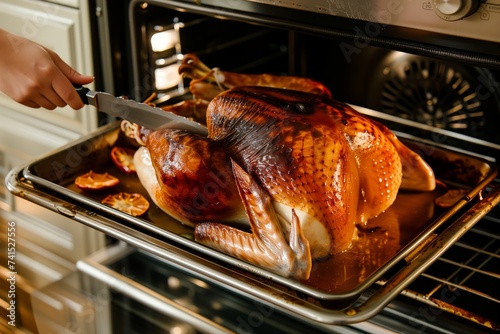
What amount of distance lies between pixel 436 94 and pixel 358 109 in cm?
17

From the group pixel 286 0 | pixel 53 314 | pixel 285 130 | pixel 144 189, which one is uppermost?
pixel 286 0

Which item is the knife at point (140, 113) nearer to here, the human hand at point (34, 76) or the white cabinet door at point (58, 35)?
the human hand at point (34, 76)

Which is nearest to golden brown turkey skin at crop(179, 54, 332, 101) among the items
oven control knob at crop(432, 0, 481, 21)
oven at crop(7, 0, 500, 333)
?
oven at crop(7, 0, 500, 333)

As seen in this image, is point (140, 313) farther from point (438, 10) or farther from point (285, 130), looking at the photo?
point (438, 10)

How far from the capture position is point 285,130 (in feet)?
3.62

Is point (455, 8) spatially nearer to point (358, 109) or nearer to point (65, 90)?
point (358, 109)

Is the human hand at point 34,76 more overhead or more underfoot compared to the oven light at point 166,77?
more overhead

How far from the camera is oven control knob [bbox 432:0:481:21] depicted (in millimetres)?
1006

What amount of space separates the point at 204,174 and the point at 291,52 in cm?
62

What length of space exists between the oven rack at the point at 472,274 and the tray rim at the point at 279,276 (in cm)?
14

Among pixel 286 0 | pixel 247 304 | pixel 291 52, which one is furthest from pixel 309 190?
pixel 291 52

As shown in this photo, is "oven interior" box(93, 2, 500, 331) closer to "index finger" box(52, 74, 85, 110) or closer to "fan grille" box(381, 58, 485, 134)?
"fan grille" box(381, 58, 485, 134)

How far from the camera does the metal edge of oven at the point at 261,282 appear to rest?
923mm
